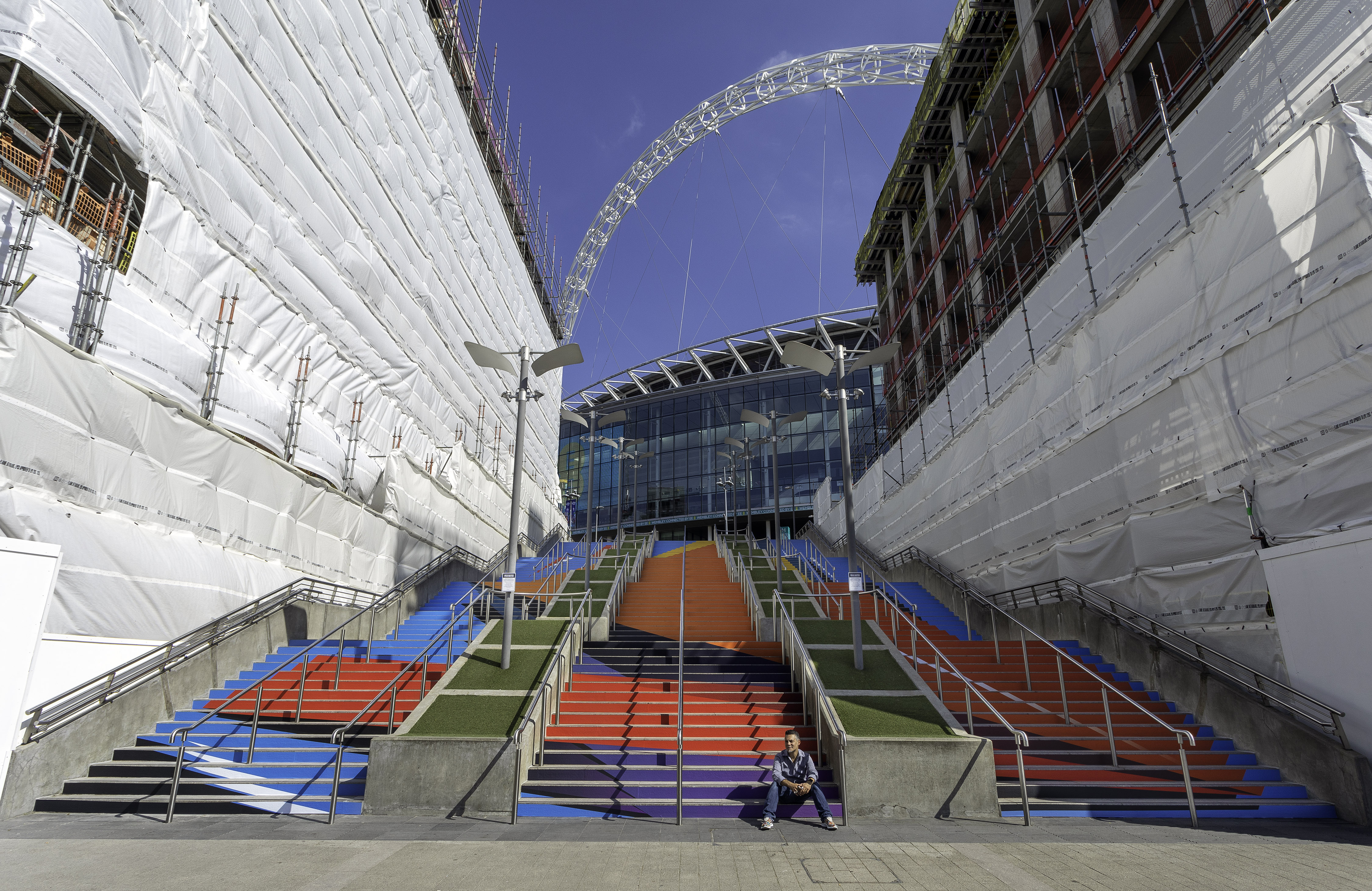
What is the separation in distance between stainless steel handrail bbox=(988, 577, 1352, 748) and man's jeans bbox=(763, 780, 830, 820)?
5114 millimetres

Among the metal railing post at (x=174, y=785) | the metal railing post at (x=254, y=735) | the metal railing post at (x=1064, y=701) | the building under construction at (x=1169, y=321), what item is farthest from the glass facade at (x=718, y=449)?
the metal railing post at (x=174, y=785)

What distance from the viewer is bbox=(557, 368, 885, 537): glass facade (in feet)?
176

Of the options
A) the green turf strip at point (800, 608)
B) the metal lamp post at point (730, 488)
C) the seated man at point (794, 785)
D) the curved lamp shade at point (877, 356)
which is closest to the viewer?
the seated man at point (794, 785)

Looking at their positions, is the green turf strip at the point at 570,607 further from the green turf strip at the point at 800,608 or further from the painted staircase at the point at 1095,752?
the painted staircase at the point at 1095,752

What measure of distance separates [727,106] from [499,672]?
48.7 metres

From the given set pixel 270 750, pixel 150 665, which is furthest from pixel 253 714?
pixel 150 665

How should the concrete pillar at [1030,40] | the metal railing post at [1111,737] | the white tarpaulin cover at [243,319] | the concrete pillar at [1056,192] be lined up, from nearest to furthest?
the metal railing post at [1111,737], the white tarpaulin cover at [243,319], the concrete pillar at [1056,192], the concrete pillar at [1030,40]

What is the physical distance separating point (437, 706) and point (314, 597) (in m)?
8.02

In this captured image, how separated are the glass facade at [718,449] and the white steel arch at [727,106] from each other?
33.7 ft

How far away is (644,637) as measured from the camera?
1497cm

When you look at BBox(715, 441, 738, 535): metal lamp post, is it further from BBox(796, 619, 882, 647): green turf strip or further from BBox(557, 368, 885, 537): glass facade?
BBox(796, 619, 882, 647): green turf strip

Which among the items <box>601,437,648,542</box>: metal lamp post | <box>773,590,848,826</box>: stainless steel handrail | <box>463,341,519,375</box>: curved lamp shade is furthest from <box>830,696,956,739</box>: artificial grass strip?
<box>601,437,648,542</box>: metal lamp post

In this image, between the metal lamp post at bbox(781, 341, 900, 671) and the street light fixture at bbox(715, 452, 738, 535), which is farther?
the street light fixture at bbox(715, 452, 738, 535)

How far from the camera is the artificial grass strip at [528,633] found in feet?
40.3
